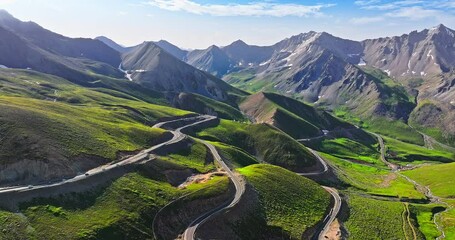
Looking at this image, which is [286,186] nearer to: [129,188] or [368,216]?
[368,216]

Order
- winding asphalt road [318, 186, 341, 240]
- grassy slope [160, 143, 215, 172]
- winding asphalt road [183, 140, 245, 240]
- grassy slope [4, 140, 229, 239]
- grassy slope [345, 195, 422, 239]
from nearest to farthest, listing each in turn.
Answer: grassy slope [4, 140, 229, 239]
winding asphalt road [183, 140, 245, 240]
winding asphalt road [318, 186, 341, 240]
grassy slope [345, 195, 422, 239]
grassy slope [160, 143, 215, 172]

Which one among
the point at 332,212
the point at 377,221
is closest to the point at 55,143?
the point at 332,212

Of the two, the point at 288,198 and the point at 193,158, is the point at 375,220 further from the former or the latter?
the point at 193,158

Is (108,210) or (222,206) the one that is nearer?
(108,210)

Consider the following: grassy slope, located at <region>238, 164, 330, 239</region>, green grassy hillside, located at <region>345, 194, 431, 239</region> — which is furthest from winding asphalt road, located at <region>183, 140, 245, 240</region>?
green grassy hillside, located at <region>345, 194, 431, 239</region>

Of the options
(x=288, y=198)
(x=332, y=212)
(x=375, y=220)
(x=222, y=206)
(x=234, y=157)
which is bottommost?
(x=375, y=220)

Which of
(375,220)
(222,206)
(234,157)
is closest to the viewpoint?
(222,206)

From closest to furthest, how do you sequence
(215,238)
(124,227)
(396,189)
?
1. (124,227)
2. (215,238)
3. (396,189)

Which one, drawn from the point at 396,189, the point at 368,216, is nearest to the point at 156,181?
the point at 368,216

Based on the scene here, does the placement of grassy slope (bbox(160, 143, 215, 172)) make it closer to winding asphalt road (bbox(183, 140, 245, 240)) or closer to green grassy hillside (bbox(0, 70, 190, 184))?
winding asphalt road (bbox(183, 140, 245, 240))
